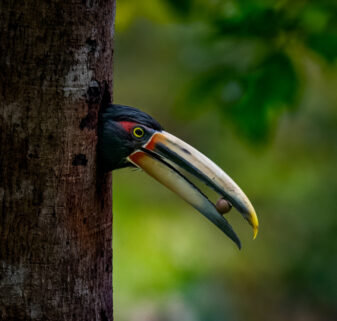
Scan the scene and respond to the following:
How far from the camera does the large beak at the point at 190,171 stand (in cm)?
209

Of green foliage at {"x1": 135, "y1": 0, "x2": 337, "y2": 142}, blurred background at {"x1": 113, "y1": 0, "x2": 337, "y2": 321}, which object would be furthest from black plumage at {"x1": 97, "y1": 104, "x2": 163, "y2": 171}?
blurred background at {"x1": 113, "y1": 0, "x2": 337, "y2": 321}

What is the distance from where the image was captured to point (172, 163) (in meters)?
2.12

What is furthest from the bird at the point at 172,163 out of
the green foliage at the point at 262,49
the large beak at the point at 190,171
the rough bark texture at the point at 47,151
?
the green foliage at the point at 262,49

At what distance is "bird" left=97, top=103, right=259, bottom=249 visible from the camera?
2.08 metres

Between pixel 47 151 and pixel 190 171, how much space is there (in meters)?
0.50

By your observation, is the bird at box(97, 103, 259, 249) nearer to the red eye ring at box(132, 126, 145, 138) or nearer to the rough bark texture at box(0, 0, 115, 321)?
the red eye ring at box(132, 126, 145, 138)

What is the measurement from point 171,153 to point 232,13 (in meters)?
1.07

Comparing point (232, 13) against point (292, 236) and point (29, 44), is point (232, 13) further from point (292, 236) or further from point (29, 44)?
point (292, 236)

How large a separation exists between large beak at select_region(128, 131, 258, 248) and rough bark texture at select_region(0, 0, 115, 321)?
24 cm

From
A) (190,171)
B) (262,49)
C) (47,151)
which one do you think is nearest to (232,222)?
(262,49)

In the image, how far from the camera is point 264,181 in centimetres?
679

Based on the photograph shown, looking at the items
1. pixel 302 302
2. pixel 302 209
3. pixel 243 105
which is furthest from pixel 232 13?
pixel 302 302

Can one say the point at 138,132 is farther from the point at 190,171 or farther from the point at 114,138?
the point at 190,171

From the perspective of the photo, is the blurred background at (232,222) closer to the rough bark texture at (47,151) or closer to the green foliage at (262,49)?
A: the green foliage at (262,49)
